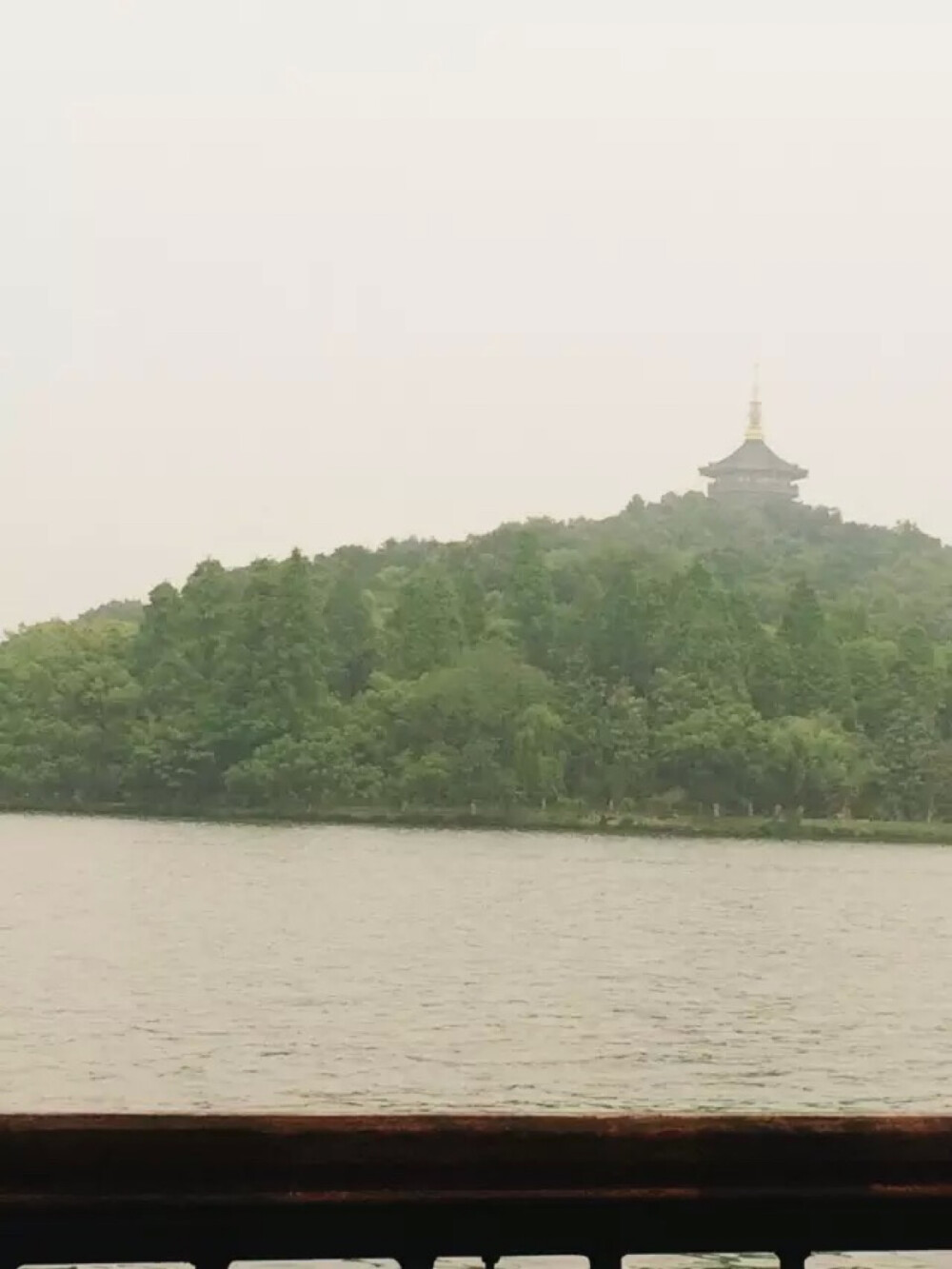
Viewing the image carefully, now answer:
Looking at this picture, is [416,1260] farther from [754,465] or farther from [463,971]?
[754,465]

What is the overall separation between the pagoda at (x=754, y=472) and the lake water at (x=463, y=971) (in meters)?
26.2

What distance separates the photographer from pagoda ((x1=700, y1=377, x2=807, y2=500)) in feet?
197

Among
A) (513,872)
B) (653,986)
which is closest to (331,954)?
(653,986)

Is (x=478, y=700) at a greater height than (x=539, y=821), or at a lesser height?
greater

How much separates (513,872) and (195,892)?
5.38 meters

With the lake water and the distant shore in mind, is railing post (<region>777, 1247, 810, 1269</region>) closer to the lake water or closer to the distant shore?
the lake water

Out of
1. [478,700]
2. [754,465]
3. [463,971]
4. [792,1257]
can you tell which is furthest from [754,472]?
[792,1257]

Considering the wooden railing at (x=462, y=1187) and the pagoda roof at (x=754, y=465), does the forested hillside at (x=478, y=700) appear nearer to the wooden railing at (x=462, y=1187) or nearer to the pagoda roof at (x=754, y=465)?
the pagoda roof at (x=754, y=465)

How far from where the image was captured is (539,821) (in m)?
35.5

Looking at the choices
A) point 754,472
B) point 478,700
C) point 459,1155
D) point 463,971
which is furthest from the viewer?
point 754,472

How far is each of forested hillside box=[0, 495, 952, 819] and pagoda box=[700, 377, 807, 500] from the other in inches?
817

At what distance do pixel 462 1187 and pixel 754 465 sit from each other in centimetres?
6082

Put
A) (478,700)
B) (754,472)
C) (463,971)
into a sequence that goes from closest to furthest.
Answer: (463,971) → (478,700) → (754,472)

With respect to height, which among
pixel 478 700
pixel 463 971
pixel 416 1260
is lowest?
pixel 463 971
